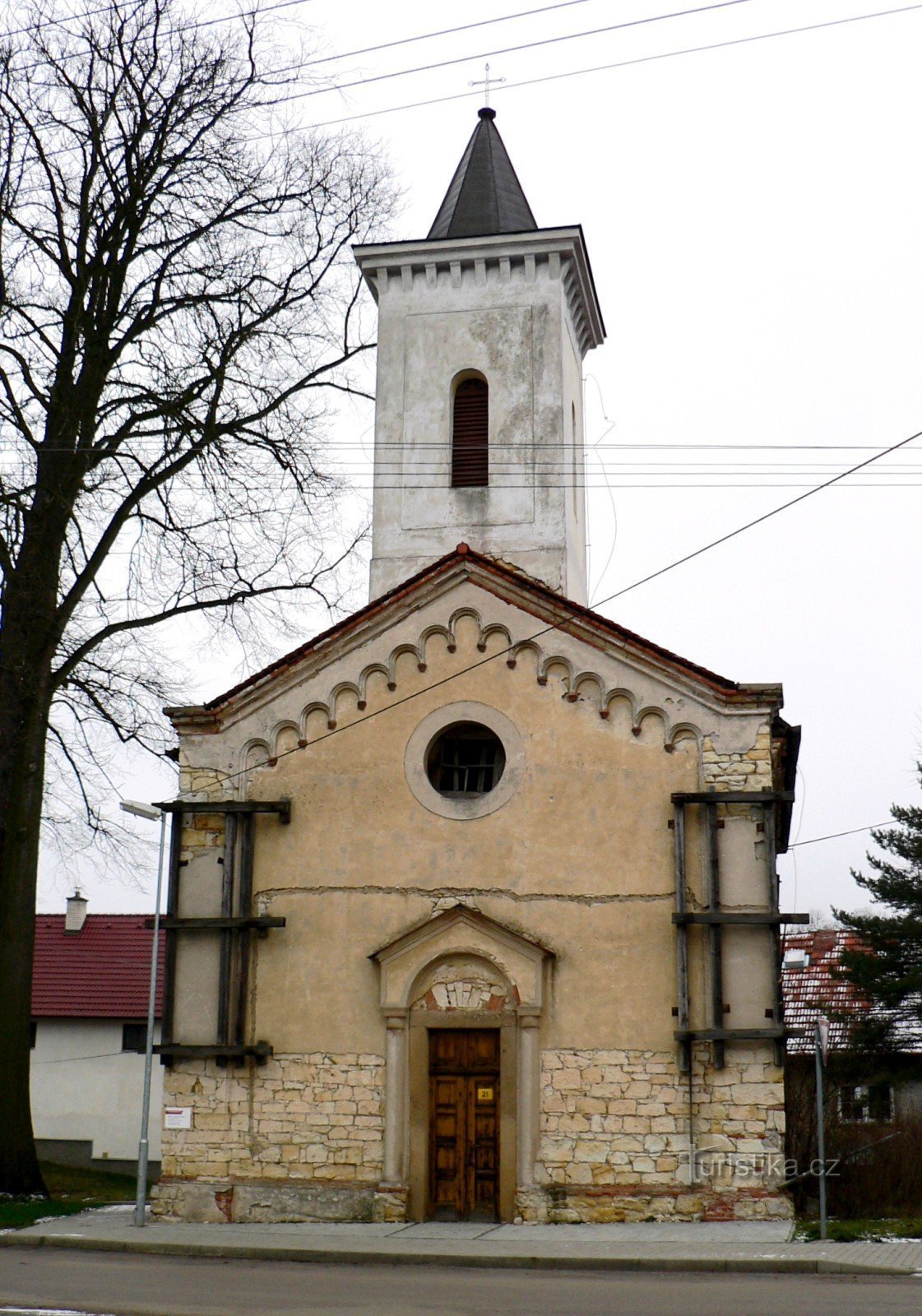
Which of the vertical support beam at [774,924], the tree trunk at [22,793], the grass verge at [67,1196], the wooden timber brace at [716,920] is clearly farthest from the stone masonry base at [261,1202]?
the vertical support beam at [774,924]

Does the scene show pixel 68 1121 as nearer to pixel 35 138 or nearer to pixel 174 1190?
pixel 174 1190

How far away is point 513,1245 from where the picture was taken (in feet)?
47.8

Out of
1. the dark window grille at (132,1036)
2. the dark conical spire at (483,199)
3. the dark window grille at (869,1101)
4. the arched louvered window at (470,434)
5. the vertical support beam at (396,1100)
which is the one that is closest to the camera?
the vertical support beam at (396,1100)

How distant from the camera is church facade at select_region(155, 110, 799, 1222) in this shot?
53.7 ft

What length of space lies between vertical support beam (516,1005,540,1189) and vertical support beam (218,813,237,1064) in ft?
11.4

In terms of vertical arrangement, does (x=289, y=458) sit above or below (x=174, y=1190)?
above

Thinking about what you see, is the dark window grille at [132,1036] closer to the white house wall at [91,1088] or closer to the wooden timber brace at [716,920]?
the white house wall at [91,1088]

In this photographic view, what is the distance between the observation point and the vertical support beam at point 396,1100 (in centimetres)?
1664

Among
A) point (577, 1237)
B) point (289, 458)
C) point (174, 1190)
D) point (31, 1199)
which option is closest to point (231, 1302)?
point (577, 1237)

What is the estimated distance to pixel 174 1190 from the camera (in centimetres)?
1702

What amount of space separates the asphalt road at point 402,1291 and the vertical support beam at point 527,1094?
109 inches

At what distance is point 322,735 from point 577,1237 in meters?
6.68

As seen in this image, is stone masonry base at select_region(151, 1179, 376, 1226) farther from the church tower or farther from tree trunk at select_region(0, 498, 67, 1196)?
the church tower

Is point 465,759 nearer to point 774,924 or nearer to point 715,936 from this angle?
point 715,936
